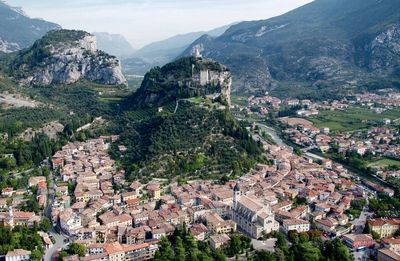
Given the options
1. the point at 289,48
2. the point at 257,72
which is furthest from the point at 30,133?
the point at 289,48

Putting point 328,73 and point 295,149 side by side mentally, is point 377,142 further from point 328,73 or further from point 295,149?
point 328,73

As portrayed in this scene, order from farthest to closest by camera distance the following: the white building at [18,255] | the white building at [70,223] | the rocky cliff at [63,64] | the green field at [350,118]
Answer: the rocky cliff at [63,64]
the green field at [350,118]
the white building at [70,223]
the white building at [18,255]

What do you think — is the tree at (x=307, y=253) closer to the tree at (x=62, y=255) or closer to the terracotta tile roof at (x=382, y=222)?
the terracotta tile roof at (x=382, y=222)

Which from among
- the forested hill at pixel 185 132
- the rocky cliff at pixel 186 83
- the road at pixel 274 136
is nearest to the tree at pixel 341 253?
the forested hill at pixel 185 132

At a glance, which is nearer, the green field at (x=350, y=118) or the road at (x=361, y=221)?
the road at (x=361, y=221)

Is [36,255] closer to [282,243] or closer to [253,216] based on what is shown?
[253,216]

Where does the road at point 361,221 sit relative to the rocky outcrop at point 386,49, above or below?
below
